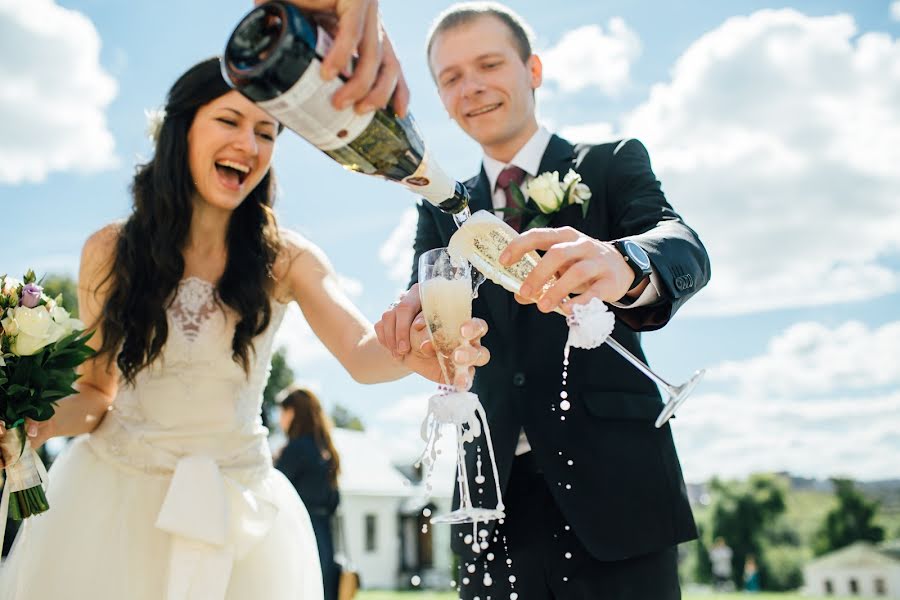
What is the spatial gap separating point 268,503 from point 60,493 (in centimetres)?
75

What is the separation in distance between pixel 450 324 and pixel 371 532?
38.9 m

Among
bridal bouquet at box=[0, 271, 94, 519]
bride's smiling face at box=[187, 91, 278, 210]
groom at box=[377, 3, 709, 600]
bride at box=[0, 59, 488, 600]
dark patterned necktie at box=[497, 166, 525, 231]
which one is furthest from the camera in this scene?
Answer: bride's smiling face at box=[187, 91, 278, 210]

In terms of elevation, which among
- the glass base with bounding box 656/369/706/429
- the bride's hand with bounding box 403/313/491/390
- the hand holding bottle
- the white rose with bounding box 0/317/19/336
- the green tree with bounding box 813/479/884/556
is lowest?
the green tree with bounding box 813/479/884/556

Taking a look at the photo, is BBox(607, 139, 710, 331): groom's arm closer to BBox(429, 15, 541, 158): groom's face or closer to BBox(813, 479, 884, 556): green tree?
BBox(429, 15, 541, 158): groom's face

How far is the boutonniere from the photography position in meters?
2.60

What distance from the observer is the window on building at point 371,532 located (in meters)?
38.8

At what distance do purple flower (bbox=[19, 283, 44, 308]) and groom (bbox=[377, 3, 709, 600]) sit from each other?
132 centimetres

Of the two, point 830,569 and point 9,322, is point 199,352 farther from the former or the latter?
point 830,569

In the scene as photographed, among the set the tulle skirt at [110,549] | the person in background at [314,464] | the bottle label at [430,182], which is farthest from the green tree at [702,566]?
the bottle label at [430,182]

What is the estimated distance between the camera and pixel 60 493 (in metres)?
2.83

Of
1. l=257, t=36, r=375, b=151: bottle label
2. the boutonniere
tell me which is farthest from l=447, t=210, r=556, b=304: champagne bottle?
the boutonniere

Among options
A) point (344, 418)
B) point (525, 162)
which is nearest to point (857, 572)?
point (344, 418)

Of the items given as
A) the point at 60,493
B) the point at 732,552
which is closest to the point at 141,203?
the point at 60,493

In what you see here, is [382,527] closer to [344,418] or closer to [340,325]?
[344,418]
